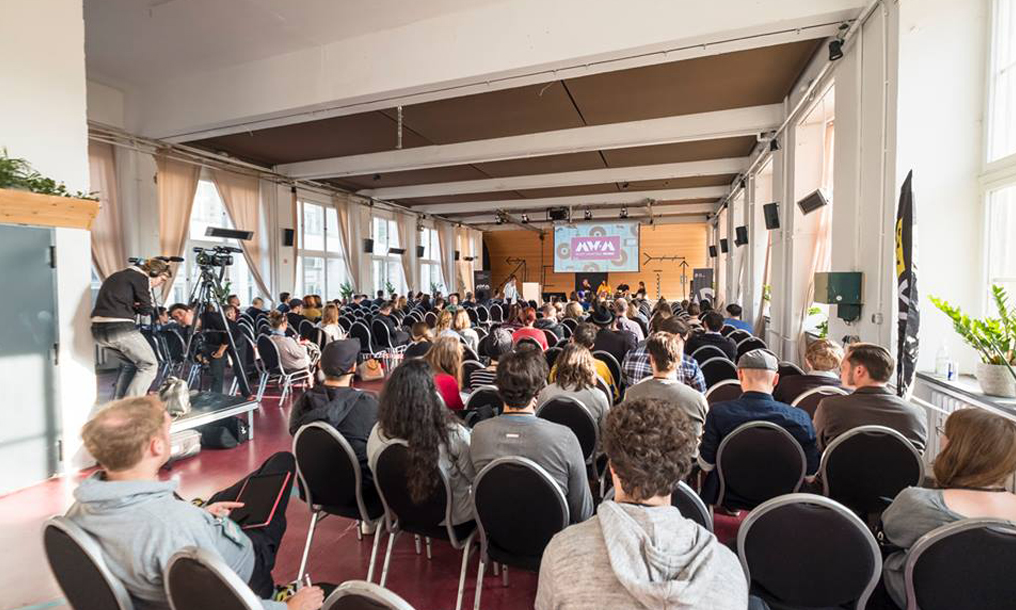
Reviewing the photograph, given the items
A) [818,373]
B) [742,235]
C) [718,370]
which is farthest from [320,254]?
[818,373]

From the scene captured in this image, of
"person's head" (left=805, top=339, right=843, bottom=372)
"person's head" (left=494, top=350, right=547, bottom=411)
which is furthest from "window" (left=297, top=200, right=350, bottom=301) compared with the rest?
"person's head" (left=805, top=339, right=843, bottom=372)

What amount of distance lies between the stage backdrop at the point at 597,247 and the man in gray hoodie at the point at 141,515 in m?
15.9

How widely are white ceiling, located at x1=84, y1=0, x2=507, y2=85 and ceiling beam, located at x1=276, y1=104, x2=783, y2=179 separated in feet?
12.5

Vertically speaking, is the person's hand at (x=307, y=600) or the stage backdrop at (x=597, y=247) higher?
the stage backdrop at (x=597, y=247)

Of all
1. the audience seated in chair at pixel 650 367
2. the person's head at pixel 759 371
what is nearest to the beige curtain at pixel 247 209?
the audience seated in chair at pixel 650 367

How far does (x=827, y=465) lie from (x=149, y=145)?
1028cm

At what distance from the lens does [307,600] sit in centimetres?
154

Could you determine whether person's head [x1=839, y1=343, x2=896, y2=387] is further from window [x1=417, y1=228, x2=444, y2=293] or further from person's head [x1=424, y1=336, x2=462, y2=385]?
window [x1=417, y1=228, x2=444, y2=293]

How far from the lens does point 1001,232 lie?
3432 millimetres

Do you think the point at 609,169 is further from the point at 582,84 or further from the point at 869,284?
the point at 869,284

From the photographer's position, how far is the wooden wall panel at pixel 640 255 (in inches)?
816

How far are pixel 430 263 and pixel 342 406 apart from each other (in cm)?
1677

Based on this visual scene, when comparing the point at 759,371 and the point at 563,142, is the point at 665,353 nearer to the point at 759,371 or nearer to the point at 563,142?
the point at 759,371

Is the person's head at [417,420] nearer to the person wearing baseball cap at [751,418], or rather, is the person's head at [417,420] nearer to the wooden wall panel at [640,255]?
the person wearing baseball cap at [751,418]
